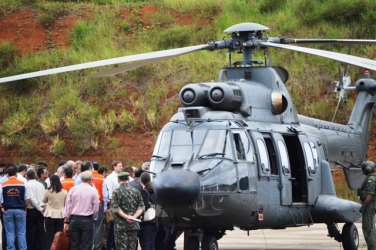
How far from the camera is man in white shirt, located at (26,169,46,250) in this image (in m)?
19.5

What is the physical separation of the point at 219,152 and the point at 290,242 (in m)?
7.02

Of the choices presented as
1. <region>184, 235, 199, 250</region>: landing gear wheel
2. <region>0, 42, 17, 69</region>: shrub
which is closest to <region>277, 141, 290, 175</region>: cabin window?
<region>184, 235, 199, 250</region>: landing gear wheel

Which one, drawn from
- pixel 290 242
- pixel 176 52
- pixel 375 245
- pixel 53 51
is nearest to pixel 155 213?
pixel 176 52

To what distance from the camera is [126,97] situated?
4284 centimetres

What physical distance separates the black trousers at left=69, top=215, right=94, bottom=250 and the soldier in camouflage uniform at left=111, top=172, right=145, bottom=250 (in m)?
0.97

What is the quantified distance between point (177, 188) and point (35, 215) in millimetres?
4858

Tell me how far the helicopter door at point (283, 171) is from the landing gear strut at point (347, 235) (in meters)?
2.09

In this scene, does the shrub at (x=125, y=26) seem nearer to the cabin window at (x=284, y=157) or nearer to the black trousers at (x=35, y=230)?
the black trousers at (x=35, y=230)

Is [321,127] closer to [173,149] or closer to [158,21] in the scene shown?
[173,149]

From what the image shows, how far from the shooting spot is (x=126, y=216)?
55.7 ft

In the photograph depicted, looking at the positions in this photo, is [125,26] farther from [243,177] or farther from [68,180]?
[243,177]

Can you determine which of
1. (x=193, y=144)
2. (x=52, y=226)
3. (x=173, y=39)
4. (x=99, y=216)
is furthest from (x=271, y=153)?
(x=173, y=39)

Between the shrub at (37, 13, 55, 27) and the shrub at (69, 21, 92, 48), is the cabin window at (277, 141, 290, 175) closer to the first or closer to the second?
the shrub at (69, 21, 92, 48)

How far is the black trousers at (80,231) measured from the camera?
17.8 m
